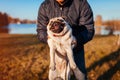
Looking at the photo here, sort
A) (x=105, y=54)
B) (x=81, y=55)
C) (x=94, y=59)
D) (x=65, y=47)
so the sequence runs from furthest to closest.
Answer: (x=105, y=54)
(x=94, y=59)
(x=81, y=55)
(x=65, y=47)

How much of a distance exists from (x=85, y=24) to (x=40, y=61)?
659cm

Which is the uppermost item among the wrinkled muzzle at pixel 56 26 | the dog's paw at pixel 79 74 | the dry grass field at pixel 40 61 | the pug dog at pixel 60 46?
the wrinkled muzzle at pixel 56 26

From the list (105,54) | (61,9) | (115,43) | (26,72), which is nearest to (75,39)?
(61,9)

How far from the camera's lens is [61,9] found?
5.84m

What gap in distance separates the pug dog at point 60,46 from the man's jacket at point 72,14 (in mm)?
427

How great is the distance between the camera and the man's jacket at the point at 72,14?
A: 229 inches

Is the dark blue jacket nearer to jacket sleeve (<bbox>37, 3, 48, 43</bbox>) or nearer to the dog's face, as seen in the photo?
jacket sleeve (<bbox>37, 3, 48, 43</bbox>)

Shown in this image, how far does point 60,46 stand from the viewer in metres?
5.34

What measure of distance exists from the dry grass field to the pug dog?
4.99m

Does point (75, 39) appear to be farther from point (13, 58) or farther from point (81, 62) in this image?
point (13, 58)

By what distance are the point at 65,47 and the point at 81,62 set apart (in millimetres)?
1026

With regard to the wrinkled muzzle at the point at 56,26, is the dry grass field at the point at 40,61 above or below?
below

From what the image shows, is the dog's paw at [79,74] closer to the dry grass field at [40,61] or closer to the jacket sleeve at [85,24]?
the jacket sleeve at [85,24]

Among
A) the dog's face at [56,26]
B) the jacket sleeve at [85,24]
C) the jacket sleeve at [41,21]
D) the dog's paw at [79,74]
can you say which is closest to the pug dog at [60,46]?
the dog's face at [56,26]
